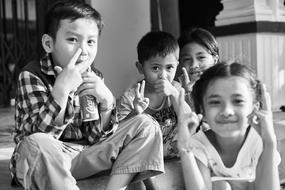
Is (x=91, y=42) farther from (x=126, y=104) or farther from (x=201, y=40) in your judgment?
(x=201, y=40)

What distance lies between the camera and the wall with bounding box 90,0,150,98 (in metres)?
4.31

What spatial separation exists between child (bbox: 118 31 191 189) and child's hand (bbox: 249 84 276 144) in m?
0.56

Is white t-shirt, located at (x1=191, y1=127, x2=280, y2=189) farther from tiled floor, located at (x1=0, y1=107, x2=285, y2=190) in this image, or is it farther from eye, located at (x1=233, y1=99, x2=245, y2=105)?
tiled floor, located at (x1=0, y1=107, x2=285, y2=190)

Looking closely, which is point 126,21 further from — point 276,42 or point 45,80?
point 45,80

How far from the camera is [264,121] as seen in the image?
1342 millimetres

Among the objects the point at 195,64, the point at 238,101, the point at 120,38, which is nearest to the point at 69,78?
the point at 238,101

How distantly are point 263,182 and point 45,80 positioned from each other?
0.83 metres

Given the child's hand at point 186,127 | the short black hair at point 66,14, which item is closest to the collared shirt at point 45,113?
the short black hair at point 66,14

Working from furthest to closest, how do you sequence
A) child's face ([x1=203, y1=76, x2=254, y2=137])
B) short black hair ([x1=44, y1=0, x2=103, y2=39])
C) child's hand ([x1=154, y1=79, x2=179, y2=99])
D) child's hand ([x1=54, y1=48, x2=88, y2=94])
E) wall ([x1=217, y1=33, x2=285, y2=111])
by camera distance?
wall ([x1=217, y1=33, x2=285, y2=111]) → child's hand ([x1=154, y1=79, x2=179, y2=99]) → short black hair ([x1=44, y1=0, x2=103, y2=39]) → child's face ([x1=203, y1=76, x2=254, y2=137]) → child's hand ([x1=54, y1=48, x2=88, y2=94])

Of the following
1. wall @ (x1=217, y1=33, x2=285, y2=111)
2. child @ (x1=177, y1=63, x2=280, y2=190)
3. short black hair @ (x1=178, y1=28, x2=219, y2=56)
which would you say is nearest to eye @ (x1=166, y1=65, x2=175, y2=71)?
short black hair @ (x1=178, y1=28, x2=219, y2=56)

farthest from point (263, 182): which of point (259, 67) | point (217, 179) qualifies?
point (259, 67)

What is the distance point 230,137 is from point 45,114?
A: 653mm

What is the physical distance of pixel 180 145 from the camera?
1.40 metres

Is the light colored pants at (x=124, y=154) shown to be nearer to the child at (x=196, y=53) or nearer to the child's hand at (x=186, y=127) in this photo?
the child's hand at (x=186, y=127)
